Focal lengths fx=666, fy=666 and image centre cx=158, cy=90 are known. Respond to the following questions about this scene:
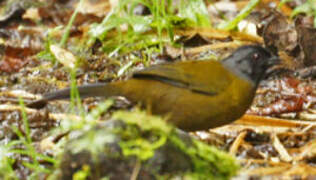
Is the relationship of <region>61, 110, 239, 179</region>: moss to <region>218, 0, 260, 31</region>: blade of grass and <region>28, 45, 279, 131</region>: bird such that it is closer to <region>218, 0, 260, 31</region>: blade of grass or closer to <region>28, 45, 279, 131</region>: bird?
<region>28, 45, 279, 131</region>: bird

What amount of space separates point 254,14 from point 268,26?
0.78 m

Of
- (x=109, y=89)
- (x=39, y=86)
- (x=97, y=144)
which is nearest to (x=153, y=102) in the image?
(x=109, y=89)

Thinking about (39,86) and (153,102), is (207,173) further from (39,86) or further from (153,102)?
(39,86)

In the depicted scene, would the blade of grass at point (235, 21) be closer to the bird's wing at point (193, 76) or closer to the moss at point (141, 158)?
the bird's wing at point (193, 76)

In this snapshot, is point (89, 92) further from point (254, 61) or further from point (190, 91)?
point (254, 61)

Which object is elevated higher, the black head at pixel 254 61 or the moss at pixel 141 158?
the black head at pixel 254 61

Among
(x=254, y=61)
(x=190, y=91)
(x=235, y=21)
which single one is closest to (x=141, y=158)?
(x=190, y=91)

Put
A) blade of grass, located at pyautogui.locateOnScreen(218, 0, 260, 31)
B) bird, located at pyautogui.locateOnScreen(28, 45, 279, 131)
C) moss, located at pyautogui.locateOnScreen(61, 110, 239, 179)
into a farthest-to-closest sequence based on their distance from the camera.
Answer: blade of grass, located at pyautogui.locateOnScreen(218, 0, 260, 31)
bird, located at pyautogui.locateOnScreen(28, 45, 279, 131)
moss, located at pyautogui.locateOnScreen(61, 110, 239, 179)

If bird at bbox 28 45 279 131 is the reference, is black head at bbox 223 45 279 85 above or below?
above

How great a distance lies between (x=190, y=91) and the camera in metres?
3.82

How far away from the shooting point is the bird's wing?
3.83 m

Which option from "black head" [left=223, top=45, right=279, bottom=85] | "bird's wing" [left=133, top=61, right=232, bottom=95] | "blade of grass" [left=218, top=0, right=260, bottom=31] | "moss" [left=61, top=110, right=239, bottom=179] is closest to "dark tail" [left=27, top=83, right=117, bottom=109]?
"bird's wing" [left=133, top=61, right=232, bottom=95]

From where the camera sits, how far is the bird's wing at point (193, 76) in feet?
12.6

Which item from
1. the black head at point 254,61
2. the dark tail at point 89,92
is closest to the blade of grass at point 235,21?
the black head at point 254,61
